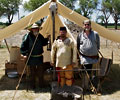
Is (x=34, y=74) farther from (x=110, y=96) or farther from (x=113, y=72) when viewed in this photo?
(x=113, y=72)

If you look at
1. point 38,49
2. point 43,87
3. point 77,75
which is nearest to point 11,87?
point 43,87

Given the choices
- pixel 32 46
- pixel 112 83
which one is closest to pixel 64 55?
pixel 32 46

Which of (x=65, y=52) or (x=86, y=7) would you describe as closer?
(x=65, y=52)

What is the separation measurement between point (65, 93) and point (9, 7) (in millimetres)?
51617

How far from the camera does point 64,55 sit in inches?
149

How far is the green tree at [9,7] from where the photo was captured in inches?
1973

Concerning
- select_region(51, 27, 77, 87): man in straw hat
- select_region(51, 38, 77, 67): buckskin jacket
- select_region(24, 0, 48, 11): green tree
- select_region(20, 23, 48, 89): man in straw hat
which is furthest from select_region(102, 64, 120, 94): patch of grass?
select_region(24, 0, 48, 11): green tree

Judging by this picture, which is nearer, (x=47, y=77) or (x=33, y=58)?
(x=33, y=58)

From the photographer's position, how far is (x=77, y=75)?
5.28 m

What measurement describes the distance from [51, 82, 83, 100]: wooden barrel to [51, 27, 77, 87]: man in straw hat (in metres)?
0.11

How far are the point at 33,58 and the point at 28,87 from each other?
32.6 inches

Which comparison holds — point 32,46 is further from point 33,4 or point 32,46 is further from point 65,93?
point 33,4

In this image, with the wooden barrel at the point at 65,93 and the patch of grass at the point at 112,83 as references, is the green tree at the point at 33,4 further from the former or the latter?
the wooden barrel at the point at 65,93

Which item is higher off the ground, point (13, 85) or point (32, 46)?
point (32, 46)
